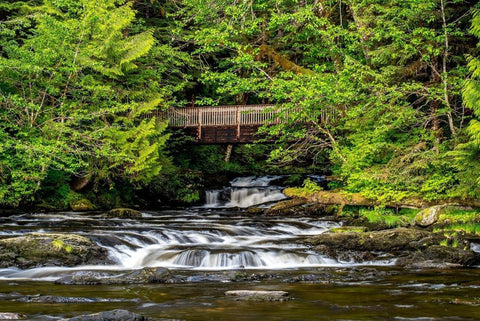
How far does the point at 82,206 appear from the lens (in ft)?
70.8

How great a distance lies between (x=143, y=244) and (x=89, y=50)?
8646 mm

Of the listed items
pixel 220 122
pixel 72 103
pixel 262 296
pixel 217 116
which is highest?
pixel 72 103

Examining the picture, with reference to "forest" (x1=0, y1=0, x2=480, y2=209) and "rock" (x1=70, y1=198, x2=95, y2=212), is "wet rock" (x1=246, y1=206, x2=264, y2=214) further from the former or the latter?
"rock" (x1=70, y1=198, x2=95, y2=212)

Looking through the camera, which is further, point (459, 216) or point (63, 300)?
point (459, 216)

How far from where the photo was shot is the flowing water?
769 cm

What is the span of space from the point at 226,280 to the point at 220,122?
15.3 meters

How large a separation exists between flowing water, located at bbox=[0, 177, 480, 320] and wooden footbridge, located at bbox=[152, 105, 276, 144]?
281 inches

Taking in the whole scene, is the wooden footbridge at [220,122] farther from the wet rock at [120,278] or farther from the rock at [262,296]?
the rock at [262,296]

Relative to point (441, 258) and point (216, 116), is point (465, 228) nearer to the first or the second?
point (441, 258)

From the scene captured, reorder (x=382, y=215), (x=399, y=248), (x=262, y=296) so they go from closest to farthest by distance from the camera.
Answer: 1. (x=262, y=296)
2. (x=399, y=248)
3. (x=382, y=215)

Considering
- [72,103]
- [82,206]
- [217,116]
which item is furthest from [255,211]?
[72,103]

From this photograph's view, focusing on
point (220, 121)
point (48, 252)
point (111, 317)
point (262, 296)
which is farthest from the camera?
point (220, 121)

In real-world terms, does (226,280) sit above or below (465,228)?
below

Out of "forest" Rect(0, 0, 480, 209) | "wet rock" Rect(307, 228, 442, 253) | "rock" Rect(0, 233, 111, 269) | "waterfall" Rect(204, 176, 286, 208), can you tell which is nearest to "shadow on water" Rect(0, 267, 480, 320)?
"rock" Rect(0, 233, 111, 269)
